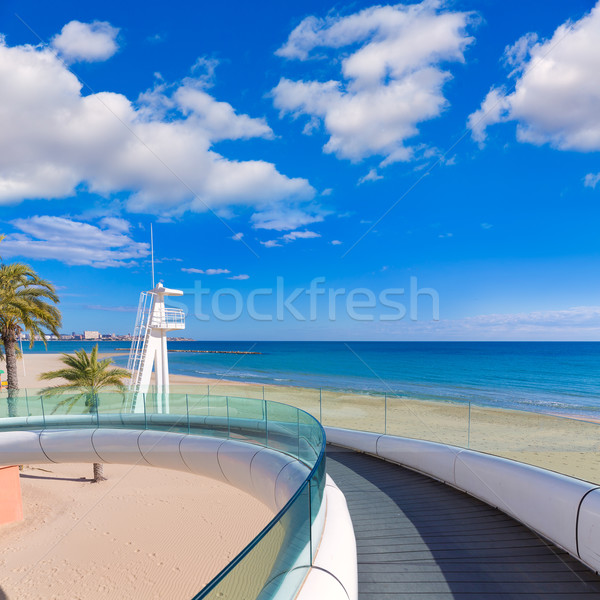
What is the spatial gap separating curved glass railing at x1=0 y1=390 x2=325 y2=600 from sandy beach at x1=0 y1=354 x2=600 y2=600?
44.5 inches

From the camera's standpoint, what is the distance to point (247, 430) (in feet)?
40.7

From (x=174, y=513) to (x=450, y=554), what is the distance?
15.8 metres

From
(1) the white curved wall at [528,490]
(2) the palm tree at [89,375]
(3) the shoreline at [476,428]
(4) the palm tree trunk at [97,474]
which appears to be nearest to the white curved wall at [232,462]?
(3) the shoreline at [476,428]

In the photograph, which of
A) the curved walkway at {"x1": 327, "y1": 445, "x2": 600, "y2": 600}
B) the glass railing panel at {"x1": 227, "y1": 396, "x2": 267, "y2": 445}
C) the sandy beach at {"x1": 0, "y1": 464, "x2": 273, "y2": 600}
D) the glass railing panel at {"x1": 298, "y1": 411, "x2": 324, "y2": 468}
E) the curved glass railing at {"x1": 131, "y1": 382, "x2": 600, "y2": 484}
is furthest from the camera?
the sandy beach at {"x1": 0, "y1": 464, "x2": 273, "y2": 600}

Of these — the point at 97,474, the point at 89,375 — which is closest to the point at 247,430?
the point at 89,375

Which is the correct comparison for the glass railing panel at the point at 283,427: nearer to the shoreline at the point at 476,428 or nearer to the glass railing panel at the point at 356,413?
the shoreline at the point at 476,428

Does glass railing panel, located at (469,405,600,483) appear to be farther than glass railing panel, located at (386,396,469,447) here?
No

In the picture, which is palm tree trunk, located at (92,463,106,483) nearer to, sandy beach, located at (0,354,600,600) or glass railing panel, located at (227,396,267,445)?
sandy beach, located at (0,354,600,600)

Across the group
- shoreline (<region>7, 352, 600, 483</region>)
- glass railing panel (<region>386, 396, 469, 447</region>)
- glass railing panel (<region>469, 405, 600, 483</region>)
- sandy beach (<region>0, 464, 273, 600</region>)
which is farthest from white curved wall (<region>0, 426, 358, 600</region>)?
glass railing panel (<region>469, 405, 600, 483</region>)

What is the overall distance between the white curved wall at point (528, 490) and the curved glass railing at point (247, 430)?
239cm

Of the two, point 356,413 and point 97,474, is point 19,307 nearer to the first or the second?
point 97,474

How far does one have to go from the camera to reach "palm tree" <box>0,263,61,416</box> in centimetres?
1969

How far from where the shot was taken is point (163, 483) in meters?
21.2

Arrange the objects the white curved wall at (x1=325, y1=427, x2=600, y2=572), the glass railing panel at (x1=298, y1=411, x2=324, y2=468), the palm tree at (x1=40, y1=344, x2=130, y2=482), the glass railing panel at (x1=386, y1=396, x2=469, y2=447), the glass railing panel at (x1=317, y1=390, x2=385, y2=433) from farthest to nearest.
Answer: the palm tree at (x1=40, y1=344, x2=130, y2=482)
the glass railing panel at (x1=317, y1=390, x2=385, y2=433)
the glass railing panel at (x1=386, y1=396, x2=469, y2=447)
the glass railing panel at (x1=298, y1=411, x2=324, y2=468)
the white curved wall at (x1=325, y1=427, x2=600, y2=572)
